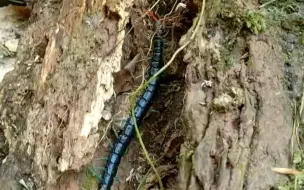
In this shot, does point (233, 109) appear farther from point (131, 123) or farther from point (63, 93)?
point (63, 93)

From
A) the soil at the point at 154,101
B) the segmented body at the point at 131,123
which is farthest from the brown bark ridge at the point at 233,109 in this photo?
the segmented body at the point at 131,123

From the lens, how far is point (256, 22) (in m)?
1.55

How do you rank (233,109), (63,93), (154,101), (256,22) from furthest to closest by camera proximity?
(154,101)
(63,93)
(256,22)
(233,109)

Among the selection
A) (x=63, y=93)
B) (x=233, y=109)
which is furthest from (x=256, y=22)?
(x=63, y=93)

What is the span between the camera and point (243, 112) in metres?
1.39

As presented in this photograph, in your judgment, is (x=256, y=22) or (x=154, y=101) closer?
(x=256, y=22)

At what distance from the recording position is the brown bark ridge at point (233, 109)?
132cm

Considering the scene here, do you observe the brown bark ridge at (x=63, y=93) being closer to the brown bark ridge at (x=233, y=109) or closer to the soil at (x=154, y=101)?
the soil at (x=154, y=101)

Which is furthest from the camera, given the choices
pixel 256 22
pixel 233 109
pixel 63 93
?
pixel 63 93

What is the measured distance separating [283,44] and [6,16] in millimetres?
1290

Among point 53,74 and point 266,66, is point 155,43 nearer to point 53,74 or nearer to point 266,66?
point 53,74

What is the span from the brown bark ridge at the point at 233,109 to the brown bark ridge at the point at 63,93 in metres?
0.33

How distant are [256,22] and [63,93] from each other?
0.69 m

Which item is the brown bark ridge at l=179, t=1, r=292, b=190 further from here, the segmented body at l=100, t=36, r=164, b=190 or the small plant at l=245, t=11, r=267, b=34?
the segmented body at l=100, t=36, r=164, b=190
